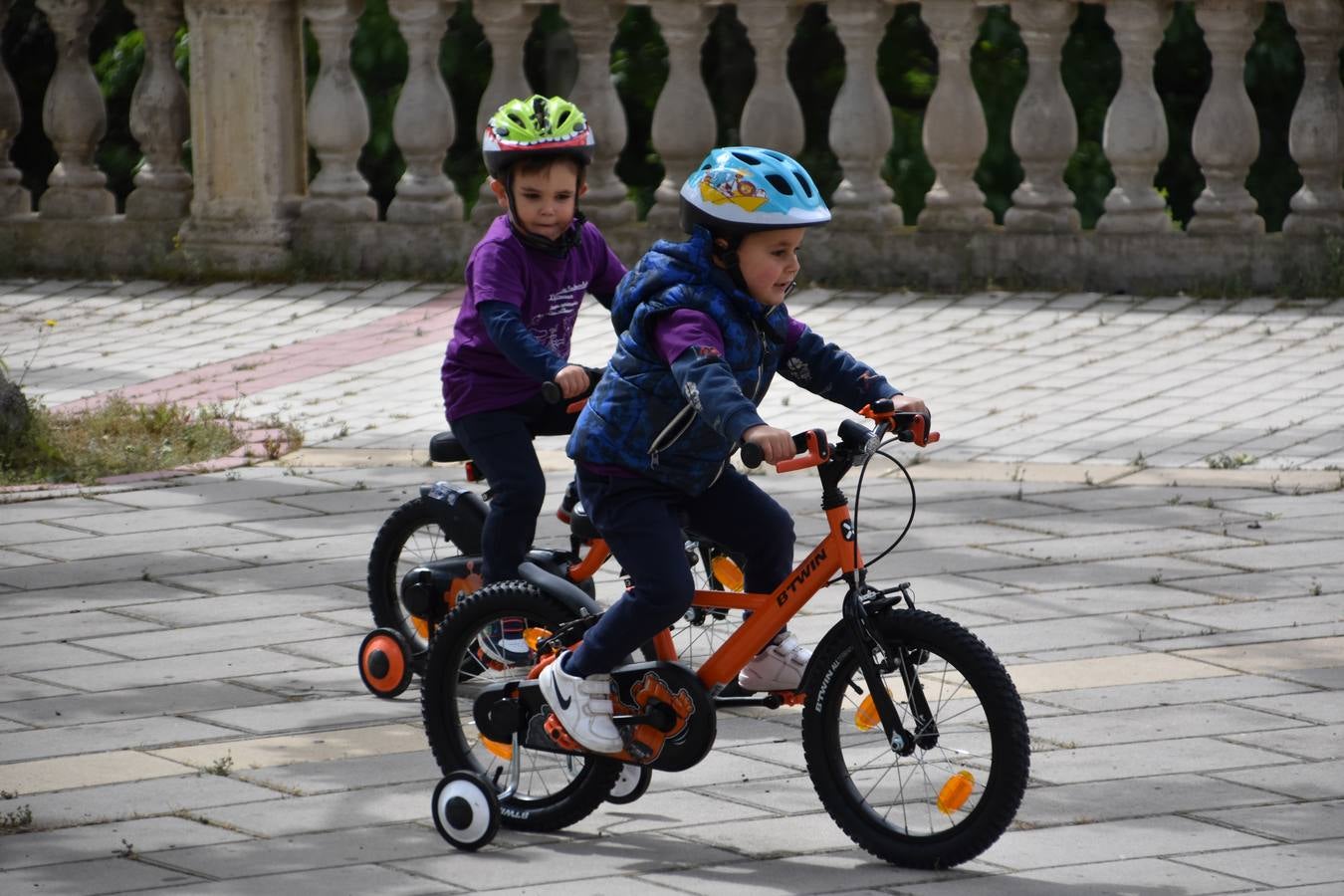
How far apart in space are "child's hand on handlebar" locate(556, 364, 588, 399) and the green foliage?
27.6 feet

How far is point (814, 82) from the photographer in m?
15.5

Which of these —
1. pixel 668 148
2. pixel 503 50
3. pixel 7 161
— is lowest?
pixel 7 161

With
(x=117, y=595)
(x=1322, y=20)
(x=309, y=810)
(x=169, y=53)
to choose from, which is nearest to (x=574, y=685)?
(x=309, y=810)

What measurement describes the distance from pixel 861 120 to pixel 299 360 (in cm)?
301

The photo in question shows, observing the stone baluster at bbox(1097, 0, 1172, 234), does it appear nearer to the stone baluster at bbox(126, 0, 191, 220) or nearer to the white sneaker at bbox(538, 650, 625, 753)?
the stone baluster at bbox(126, 0, 191, 220)

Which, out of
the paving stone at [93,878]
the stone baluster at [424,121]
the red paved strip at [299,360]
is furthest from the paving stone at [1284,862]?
the stone baluster at [424,121]

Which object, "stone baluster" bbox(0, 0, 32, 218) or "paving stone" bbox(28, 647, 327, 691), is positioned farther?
"stone baluster" bbox(0, 0, 32, 218)

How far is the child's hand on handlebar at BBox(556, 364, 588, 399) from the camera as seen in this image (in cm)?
526

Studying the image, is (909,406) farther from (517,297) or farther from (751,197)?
(517,297)

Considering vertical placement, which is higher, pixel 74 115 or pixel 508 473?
pixel 74 115

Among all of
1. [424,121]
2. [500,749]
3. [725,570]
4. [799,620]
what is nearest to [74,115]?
[424,121]

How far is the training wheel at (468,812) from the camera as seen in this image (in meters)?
4.89

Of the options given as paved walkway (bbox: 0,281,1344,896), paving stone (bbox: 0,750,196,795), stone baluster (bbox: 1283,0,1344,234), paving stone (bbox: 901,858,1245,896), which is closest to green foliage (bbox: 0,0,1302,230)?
stone baluster (bbox: 1283,0,1344,234)

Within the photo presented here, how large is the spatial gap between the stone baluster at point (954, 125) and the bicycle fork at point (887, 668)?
6804 mm
